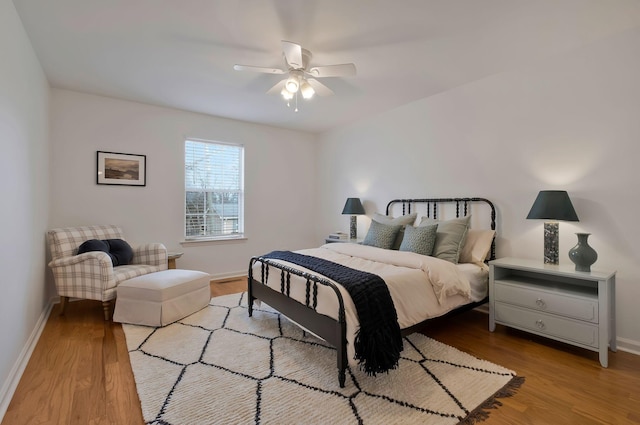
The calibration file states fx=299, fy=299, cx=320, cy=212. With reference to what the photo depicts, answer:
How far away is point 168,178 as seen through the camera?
437cm

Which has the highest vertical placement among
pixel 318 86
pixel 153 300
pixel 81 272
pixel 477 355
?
pixel 318 86

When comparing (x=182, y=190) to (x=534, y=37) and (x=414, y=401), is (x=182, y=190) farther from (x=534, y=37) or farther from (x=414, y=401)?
(x=534, y=37)

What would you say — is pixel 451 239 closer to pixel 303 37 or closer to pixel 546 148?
pixel 546 148

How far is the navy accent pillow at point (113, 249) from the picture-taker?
328 cm

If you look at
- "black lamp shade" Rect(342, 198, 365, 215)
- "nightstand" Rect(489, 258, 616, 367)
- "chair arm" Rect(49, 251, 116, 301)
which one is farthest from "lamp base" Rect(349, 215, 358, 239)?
"chair arm" Rect(49, 251, 116, 301)

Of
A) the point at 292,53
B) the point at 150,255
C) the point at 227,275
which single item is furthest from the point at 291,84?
the point at 227,275

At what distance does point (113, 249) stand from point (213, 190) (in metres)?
1.70

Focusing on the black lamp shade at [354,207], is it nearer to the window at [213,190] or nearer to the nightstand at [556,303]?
the window at [213,190]

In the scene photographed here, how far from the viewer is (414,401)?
1.80 meters

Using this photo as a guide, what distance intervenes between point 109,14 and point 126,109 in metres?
2.09

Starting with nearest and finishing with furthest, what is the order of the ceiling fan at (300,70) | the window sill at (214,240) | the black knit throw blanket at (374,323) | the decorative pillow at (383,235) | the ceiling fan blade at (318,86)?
1. the black knit throw blanket at (374,323)
2. the ceiling fan at (300,70)
3. the ceiling fan blade at (318,86)
4. the decorative pillow at (383,235)
5. the window sill at (214,240)

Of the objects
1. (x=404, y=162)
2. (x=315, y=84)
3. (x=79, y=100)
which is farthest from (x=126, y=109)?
(x=404, y=162)

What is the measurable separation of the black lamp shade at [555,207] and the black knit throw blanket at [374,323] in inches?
63.3

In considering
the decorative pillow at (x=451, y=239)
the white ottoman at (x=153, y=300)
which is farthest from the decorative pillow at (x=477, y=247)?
the white ottoman at (x=153, y=300)
